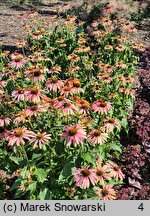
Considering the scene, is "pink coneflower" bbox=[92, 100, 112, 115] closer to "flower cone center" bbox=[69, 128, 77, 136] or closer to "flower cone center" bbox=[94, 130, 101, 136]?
"flower cone center" bbox=[94, 130, 101, 136]

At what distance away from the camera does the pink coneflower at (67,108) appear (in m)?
3.83

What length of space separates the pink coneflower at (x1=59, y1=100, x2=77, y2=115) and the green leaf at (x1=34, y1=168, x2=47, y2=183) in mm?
668

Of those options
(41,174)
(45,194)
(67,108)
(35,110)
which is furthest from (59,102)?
(45,194)

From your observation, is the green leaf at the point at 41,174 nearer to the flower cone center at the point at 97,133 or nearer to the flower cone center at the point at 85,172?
the flower cone center at the point at 85,172

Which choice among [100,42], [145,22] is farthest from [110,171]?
[145,22]

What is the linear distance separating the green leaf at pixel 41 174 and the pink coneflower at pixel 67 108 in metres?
0.67

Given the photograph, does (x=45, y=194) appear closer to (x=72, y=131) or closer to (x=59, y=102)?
(x=72, y=131)

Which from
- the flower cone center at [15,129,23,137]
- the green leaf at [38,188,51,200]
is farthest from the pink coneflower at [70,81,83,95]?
the green leaf at [38,188,51,200]

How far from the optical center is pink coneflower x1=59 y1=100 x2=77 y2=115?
3829 mm

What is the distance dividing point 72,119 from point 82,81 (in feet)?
6.15

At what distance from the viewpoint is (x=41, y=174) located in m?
3.86

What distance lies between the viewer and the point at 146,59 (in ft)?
25.5

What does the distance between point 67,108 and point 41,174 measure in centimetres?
75

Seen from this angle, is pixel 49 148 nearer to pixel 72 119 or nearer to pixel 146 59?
pixel 72 119
